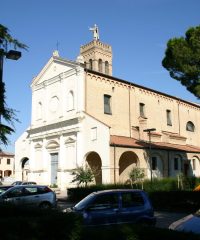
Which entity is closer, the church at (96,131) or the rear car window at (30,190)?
the rear car window at (30,190)

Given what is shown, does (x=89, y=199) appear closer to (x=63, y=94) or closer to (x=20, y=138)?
(x=63, y=94)

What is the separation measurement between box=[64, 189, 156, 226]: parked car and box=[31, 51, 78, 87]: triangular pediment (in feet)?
82.1

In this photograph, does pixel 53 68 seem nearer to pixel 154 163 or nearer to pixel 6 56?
pixel 154 163

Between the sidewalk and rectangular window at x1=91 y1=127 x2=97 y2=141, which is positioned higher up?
rectangular window at x1=91 y1=127 x2=97 y2=141

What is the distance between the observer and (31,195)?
18141 mm

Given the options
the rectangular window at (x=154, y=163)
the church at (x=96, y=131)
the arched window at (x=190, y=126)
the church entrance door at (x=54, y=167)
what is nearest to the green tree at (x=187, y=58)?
the church at (x=96, y=131)

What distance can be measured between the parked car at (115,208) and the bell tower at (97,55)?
52.7 metres

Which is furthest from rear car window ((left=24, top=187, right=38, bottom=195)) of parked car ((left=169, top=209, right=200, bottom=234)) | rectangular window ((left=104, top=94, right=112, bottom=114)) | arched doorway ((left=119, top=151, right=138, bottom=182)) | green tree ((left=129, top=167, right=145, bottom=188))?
rectangular window ((left=104, top=94, right=112, bottom=114))

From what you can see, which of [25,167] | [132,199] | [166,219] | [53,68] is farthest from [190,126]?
[132,199]

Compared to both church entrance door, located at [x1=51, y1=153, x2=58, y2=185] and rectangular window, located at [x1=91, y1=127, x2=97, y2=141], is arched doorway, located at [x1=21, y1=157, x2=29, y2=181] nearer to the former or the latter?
church entrance door, located at [x1=51, y1=153, x2=58, y2=185]

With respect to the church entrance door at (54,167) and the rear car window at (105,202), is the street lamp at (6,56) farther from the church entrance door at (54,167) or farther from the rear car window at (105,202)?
the church entrance door at (54,167)

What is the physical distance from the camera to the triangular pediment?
120 feet

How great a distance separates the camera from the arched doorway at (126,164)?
34562 mm

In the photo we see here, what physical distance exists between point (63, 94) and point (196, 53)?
17.4 m
